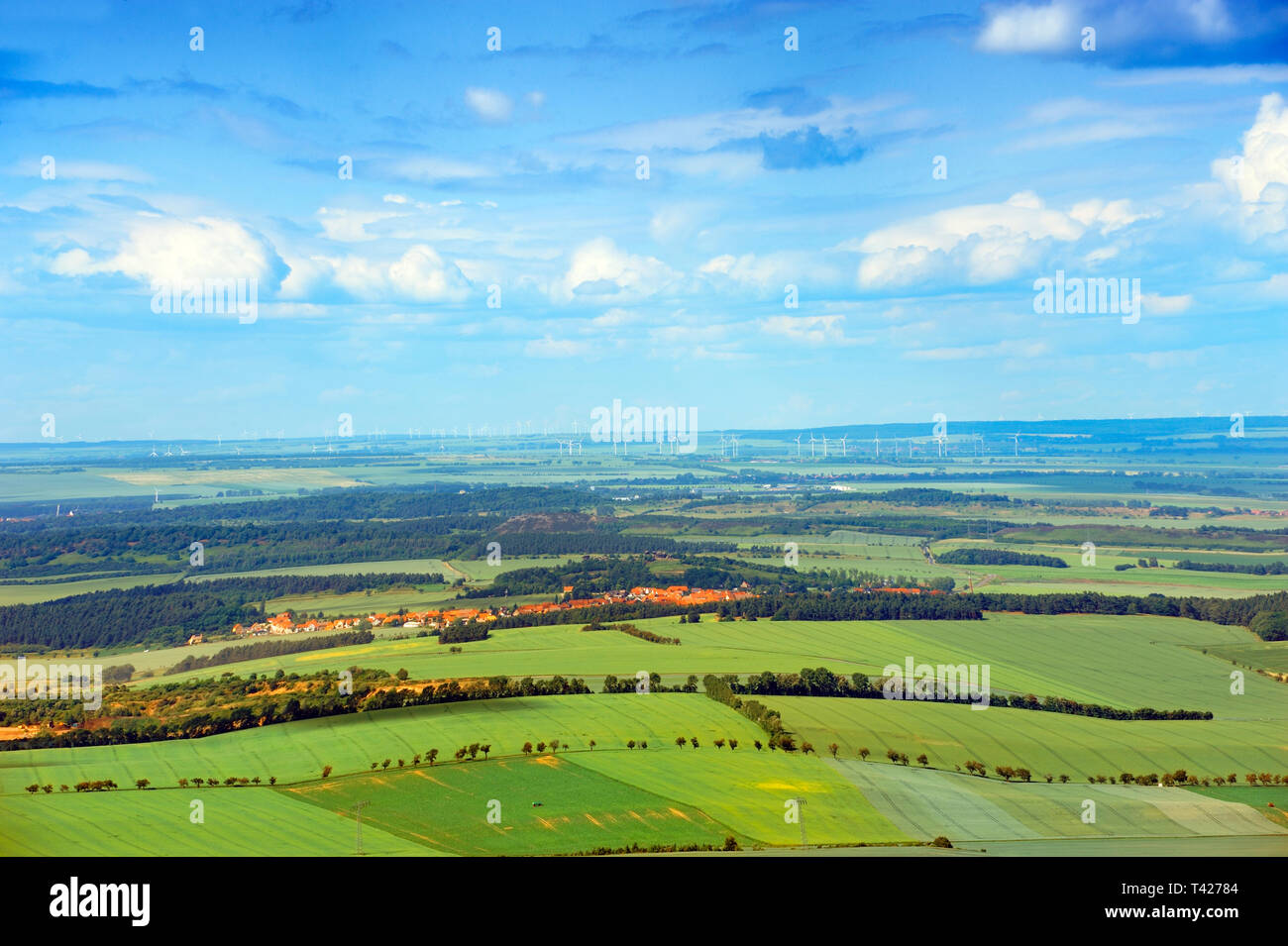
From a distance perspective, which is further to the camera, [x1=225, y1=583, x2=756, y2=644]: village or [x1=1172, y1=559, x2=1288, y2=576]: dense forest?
[x1=1172, y1=559, x2=1288, y2=576]: dense forest

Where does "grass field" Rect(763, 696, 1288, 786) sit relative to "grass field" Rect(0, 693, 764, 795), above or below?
below

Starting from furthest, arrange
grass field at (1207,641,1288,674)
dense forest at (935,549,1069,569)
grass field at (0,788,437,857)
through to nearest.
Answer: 1. dense forest at (935,549,1069,569)
2. grass field at (1207,641,1288,674)
3. grass field at (0,788,437,857)

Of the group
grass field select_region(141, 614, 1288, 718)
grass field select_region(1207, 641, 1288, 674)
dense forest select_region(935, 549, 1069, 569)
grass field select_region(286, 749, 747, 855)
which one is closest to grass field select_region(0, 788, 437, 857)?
grass field select_region(286, 749, 747, 855)

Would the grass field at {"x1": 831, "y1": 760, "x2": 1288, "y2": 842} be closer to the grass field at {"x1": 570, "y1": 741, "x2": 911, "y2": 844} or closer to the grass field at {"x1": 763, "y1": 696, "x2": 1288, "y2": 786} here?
the grass field at {"x1": 570, "y1": 741, "x2": 911, "y2": 844}

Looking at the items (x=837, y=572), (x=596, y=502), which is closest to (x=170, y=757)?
(x=837, y=572)

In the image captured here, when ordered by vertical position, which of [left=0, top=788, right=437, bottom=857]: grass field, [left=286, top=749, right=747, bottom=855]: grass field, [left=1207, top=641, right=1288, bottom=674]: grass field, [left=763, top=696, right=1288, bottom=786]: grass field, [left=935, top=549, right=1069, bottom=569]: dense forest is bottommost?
[left=1207, top=641, right=1288, bottom=674]: grass field

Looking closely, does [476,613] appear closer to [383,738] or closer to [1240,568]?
[383,738]
